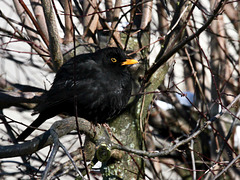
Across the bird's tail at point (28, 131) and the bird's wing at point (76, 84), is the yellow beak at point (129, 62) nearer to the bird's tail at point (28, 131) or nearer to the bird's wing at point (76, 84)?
the bird's wing at point (76, 84)

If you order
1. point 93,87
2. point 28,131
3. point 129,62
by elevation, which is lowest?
point 28,131

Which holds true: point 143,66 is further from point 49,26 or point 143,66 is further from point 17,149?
point 17,149

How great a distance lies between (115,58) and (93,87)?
48 cm

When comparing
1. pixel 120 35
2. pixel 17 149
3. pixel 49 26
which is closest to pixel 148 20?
pixel 120 35

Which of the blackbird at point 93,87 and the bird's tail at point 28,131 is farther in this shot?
the bird's tail at point 28,131

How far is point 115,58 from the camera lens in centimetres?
427

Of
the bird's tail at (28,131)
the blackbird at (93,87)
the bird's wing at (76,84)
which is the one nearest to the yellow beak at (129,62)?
the blackbird at (93,87)

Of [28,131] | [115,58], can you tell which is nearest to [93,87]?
[115,58]

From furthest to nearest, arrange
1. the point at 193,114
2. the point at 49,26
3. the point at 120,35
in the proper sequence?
the point at 193,114
the point at 120,35
the point at 49,26

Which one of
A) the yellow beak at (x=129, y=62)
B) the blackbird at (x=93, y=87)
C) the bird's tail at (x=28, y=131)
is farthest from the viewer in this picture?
the bird's tail at (x=28, y=131)

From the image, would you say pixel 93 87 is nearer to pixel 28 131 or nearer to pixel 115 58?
pixel 115 58

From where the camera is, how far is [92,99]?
4.00 m

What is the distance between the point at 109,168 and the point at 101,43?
5.20ft

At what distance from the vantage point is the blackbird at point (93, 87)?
4016mm
